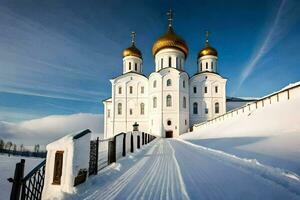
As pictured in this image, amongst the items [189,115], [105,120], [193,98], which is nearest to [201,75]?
[193,98]

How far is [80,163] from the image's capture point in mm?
4902

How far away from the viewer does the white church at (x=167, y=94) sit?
40.3 m

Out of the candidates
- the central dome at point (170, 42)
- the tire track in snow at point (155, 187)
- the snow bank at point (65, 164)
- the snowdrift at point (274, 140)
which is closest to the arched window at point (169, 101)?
the central dome at point (170, 42)

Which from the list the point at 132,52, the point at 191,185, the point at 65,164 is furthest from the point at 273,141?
the point at 132,52

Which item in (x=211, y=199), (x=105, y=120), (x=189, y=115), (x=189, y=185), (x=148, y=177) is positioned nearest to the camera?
(x=211, y=199)

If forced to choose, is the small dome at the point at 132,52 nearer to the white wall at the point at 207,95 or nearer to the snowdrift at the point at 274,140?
the white wall at the point at 207,95

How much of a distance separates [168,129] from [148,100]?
7.79m

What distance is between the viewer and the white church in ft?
132

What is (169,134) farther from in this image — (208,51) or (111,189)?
(111,189)

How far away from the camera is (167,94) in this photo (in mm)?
40531

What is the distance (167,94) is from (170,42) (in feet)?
36.0

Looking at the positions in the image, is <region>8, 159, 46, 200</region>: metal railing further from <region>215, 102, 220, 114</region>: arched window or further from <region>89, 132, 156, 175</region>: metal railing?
<region>215, 102, 220, 114</region>: arched window

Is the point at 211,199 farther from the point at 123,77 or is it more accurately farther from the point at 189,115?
the point at 123,77

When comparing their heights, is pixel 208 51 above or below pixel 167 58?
above
